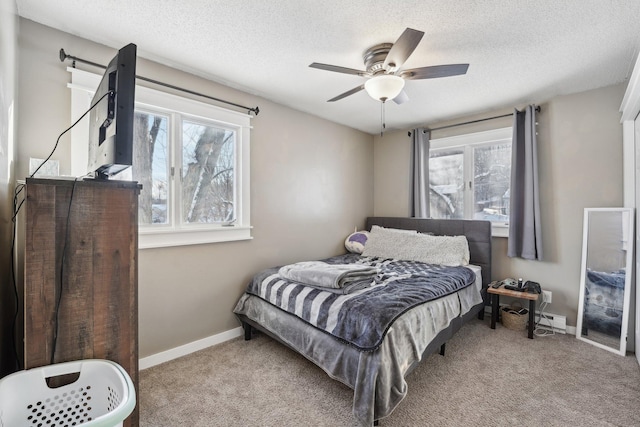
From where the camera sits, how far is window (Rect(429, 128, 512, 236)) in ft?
10.9

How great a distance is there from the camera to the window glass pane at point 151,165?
2.27 meters

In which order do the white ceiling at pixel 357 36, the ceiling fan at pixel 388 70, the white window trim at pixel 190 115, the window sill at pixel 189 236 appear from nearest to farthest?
the white ceiling at pixel 357 36, the ceiling fan at pixel 388 70, the white window trim at pixel 190 115, the window sill at pixel 189 236

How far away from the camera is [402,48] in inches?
66.2

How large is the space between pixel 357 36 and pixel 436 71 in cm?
58

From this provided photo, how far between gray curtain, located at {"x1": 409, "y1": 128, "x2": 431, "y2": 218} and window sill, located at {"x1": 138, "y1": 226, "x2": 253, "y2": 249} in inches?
88.7

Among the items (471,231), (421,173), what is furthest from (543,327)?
(421,173)

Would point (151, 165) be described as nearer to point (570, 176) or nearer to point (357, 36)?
point (357, 36)

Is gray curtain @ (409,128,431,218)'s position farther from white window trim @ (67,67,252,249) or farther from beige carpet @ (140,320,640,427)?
white window trim @ (67,67,252,249)

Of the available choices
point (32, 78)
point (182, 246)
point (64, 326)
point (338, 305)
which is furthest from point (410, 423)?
point (32, 78)

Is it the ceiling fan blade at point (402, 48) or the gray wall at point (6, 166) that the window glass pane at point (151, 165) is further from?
the ceiling fan blade at point (402, 48)

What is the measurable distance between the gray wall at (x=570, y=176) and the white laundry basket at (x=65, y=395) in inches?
143

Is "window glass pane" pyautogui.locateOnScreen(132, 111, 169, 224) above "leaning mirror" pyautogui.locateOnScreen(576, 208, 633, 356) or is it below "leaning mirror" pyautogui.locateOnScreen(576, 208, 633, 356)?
above

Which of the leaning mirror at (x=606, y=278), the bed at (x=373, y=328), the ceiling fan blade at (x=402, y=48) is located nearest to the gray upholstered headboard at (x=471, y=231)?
the bed at (x=373, y=328)

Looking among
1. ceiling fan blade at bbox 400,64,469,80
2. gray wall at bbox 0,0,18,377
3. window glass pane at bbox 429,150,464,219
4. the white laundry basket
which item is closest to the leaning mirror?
window glass pane at bbox 429,150,464,219
